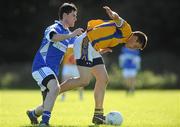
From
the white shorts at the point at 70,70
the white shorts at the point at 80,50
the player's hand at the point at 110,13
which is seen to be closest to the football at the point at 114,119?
the white shorts at the point at 80,50

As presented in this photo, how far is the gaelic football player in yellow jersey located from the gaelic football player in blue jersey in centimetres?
48

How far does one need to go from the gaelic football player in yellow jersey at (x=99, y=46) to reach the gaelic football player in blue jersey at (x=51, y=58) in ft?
1.58

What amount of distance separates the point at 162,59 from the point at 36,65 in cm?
2766

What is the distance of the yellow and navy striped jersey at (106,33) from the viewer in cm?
1087

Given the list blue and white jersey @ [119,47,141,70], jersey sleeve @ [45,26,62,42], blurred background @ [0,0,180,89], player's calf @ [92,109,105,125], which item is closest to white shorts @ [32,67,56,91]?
jersey sleeve @ [45,26,62,42]

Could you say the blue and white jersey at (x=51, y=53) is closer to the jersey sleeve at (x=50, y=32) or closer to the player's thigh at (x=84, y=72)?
the jersey sleeve at (x=50, y=32)

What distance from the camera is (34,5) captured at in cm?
4216

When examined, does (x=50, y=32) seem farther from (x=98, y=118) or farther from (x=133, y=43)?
(x=98, y=118)

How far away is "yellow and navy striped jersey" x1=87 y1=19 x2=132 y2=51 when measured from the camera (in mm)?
10867

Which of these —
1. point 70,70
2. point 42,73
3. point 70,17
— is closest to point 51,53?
point 42,73

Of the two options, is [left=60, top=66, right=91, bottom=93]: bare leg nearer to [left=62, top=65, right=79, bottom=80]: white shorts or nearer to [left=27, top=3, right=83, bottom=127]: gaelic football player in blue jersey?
[left=27, top=3, right=83, bottom=127]: gaelic football player in blue jersey

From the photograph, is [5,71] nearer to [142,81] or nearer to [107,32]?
[142,81]

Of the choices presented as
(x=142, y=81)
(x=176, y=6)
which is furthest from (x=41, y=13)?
(x=142, y=81)

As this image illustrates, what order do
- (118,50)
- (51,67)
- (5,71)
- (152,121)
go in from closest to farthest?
(51,67) → (152,121) → (5,71) → (118,50)
